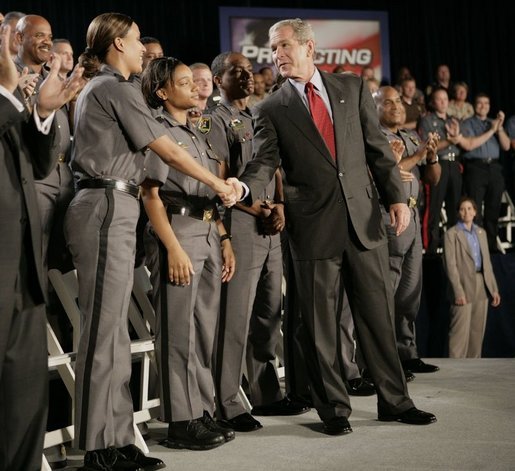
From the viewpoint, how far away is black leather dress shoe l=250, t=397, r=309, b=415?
4.01m

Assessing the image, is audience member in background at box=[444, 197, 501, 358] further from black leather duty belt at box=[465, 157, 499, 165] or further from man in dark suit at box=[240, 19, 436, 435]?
man in dark suit at box=[240, 19, 436, 435]

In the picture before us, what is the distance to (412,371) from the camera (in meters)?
→ 5.04

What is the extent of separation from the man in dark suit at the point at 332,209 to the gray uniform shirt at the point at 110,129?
0.67 meters

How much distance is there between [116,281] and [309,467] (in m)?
0.93

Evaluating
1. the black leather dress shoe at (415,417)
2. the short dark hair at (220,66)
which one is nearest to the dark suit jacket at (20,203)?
the black leather dress shoe at (415,417)

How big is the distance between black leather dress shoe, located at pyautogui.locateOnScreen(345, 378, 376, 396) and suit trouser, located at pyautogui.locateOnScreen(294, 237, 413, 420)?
2.36 feet

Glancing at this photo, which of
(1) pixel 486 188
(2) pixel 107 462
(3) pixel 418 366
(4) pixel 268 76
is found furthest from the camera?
(4) pixel 268 76

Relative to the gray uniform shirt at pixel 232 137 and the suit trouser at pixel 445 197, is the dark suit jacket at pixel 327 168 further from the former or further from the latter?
the suit trouser at pixel 445 197

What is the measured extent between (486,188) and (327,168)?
17.8 ft

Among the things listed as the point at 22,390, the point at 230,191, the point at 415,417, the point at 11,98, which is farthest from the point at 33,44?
the point at 415,417

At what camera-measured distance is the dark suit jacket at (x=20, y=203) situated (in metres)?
→ 2.40

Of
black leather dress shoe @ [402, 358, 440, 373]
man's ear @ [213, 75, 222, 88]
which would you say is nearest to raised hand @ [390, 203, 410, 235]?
man's ear @ [213, 75, 222, 88]

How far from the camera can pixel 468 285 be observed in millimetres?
6785

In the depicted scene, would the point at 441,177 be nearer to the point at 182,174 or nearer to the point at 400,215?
the point at 400,215
